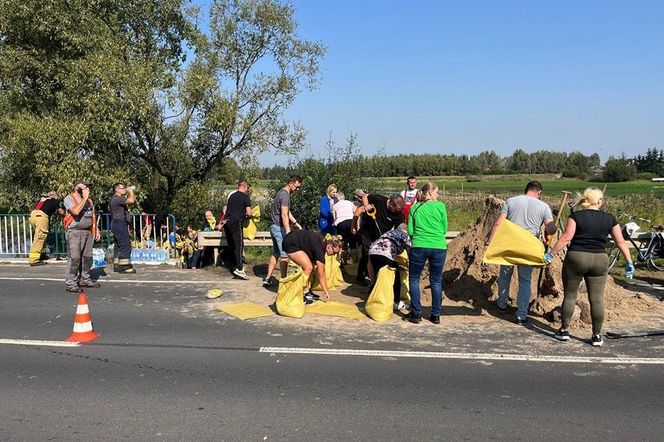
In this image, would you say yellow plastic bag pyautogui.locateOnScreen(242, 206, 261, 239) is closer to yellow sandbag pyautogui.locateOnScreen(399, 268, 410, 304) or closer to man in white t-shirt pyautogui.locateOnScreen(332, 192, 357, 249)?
Answer: man in white t-shirt pyautogui.locateOnScreen(332, 192, 357, 249)

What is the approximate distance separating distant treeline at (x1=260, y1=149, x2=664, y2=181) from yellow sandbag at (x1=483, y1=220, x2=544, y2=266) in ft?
177

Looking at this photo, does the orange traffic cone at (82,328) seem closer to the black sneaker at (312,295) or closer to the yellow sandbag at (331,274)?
the black sneaker at (312,295)

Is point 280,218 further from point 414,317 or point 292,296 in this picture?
point 414,317

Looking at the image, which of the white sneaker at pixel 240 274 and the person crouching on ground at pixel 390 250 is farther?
the white sneaker at pixel 240 274

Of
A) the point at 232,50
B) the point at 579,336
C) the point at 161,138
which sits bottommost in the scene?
the point at 579,336

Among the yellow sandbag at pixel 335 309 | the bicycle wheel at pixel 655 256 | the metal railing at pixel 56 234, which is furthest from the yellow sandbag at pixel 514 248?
the metal railing at pixel 56 234

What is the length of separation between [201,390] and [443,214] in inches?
147

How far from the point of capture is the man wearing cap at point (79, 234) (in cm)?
863

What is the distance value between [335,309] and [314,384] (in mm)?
2867

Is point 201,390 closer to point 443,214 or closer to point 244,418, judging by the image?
point 244,418

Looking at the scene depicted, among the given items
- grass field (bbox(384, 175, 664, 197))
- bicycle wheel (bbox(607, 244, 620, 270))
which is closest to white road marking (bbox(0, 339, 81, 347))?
bicycle wheel (bbox(607, 244, 620, 270))

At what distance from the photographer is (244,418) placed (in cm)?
406

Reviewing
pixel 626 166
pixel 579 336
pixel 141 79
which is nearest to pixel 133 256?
pixel 141 79

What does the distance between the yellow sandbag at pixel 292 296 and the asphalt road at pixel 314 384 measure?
30 cm
